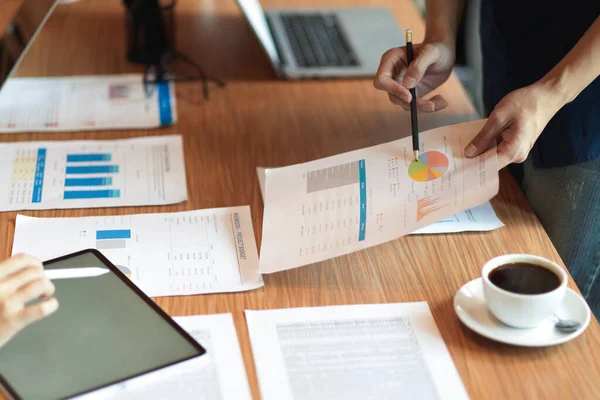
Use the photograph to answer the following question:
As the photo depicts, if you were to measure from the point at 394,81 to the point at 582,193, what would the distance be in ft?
1.12

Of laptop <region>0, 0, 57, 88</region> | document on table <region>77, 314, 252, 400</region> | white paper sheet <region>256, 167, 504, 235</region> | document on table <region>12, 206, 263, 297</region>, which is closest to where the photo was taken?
document on table <region>77, 314, 252, 400</region>

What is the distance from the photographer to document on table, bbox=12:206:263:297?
1101mm

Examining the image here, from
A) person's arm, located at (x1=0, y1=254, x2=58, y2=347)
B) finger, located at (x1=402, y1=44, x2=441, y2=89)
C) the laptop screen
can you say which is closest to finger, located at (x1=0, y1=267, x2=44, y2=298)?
person's arm, located at (x1=0, y1=254, x2=58, y2=347)

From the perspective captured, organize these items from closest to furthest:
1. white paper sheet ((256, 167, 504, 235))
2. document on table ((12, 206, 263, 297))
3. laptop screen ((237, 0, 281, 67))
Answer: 1. document on table ((12, 206, 263, 297))
2. white paper sheet ((256, 167, 504, 235))
3. laptop screen ((237, 0, 281, 67))

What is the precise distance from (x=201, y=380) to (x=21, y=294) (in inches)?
9.0

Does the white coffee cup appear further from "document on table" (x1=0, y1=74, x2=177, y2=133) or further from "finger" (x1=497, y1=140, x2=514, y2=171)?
"document on table" (x1=0, y1=74, x2=177, y2=133)

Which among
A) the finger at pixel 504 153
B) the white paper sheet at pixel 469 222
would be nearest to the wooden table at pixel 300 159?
the white paper sheet at pixel 469 222

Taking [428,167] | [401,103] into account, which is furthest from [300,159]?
[428,167]

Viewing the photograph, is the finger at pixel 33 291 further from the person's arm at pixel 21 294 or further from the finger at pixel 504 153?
the finger at pixel 504 153

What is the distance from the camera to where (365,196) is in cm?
114

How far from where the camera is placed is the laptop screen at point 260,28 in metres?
1.67

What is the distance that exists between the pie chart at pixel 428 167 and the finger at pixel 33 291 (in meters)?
0.52

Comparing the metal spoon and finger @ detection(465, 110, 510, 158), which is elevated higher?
finger @ detection(465, 110, 510, 158)

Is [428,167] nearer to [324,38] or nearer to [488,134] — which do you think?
[488,134]
